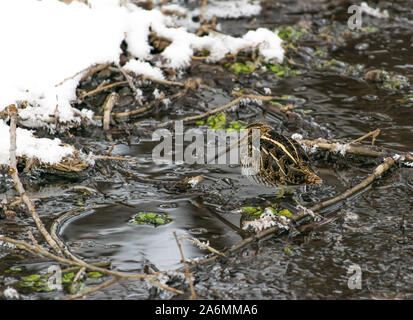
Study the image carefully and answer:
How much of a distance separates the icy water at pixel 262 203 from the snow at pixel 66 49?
408mm

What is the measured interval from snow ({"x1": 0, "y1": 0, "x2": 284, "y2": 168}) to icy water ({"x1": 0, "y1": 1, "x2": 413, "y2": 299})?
1.34ft

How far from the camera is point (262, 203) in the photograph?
15.0 feet

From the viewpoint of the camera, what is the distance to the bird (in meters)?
4.38

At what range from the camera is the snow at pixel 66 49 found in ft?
18.0

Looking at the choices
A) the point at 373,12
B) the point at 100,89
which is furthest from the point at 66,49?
the point at 373,12

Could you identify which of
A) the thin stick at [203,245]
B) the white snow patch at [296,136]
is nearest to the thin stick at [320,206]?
the thin stick at [203,245]

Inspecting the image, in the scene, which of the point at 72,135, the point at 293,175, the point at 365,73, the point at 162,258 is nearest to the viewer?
the point at 162,258

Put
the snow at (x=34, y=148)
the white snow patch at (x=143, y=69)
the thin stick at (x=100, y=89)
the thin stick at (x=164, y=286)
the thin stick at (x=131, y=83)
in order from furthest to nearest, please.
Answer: the white snow patch at (x=143, y=69)
the thin stick at (x=131, y=83)
the thin stick at (x=100, y=89)
the snow at (x=34, y=148)
the thin stick at (x=164, y=286)

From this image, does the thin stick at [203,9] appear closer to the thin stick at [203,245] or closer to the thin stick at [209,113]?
the thin stick at [209,113]
